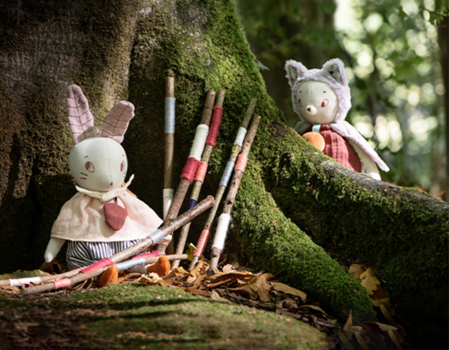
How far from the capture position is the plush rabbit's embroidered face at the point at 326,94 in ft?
11.6

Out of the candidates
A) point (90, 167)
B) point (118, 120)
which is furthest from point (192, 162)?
point (90, 167)

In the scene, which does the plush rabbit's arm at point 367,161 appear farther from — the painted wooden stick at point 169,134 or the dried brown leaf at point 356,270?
the painted wooden stick at point 169,134

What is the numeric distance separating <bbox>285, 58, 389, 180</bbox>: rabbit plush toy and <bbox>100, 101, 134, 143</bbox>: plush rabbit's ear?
5.20 feet

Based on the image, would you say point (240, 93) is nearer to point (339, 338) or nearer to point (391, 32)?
point (339, 338)

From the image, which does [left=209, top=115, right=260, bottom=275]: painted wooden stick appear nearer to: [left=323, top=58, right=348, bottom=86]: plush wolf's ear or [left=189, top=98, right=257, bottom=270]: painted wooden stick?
[left=189, top=98, right=257, bottom=270]: painted wooden stick

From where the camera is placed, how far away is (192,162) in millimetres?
3096

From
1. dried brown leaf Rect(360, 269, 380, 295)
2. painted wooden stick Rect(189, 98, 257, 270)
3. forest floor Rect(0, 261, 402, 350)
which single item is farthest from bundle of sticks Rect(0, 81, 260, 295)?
dried brown leaf Rect(360, 269, 380, 295)

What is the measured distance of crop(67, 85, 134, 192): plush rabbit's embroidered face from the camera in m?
2.75

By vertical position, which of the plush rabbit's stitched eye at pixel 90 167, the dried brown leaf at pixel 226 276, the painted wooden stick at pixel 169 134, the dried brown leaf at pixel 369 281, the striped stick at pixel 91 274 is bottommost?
the striped stick at pixel 91 274

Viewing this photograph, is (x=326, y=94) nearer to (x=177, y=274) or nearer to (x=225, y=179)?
(x=225, y=179)

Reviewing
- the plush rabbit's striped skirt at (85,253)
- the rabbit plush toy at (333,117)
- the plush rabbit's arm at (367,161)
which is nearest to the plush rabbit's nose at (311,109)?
the rabbit plush toy at (333,117)

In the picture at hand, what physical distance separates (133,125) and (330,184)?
175cm

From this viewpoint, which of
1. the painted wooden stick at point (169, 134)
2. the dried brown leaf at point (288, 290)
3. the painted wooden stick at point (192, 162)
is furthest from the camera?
the painted wooden stick at point (169, 134)

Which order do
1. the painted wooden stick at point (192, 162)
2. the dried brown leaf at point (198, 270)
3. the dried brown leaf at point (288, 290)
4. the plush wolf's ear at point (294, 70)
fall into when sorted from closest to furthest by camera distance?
the dried brown leaf at point (288, 290)
the dried brown leaf at point (198, 270)
the painted wooden stick at point (192, 162)
the plush wolf's ear at point (294, 70)
